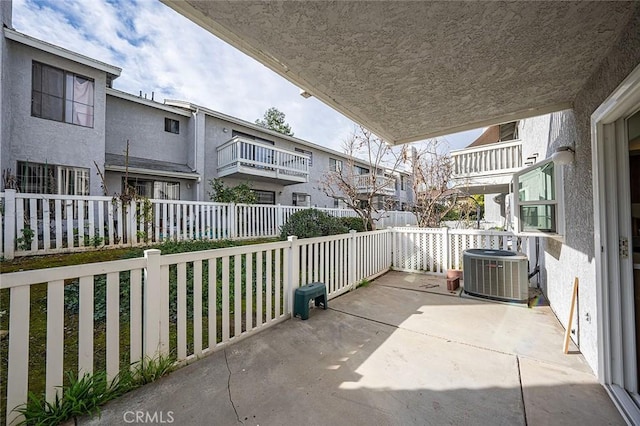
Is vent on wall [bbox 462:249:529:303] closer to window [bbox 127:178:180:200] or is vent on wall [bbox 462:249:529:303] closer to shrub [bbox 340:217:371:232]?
shrub [bbox 340:217:371:232]

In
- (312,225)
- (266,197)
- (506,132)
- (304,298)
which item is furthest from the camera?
(266,197)

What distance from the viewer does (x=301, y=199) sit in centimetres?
1402

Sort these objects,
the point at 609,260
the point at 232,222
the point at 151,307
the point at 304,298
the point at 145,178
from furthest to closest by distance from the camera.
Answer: the point at 145,178
the point at 232,222
the point at 304,298
the point at 151,307
the point at 609,260

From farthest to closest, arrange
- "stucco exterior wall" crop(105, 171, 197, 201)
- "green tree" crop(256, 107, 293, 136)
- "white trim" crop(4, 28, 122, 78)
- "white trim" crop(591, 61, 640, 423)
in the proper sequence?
"green tree" crop(256, 107, 293, 136) → "stucco exterior wall" crop(105, 171, 197, 201) → "white trim" crop(4, 28, 122, 78) → "white trim" crop(591, 61, 640, 423)

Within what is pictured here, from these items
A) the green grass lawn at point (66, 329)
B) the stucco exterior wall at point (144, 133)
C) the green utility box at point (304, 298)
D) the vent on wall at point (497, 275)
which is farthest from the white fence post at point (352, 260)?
the stucco exterior wall at point (144, 133)

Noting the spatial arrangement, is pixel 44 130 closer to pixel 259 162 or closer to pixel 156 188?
pixel 156 188

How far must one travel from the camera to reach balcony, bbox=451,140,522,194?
726 centimetres

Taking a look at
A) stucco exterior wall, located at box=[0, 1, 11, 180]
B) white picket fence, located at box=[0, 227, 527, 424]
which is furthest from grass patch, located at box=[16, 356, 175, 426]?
stucco exterior wall, located at box=[0, 1, 11, 180]

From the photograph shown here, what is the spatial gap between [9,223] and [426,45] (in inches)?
293

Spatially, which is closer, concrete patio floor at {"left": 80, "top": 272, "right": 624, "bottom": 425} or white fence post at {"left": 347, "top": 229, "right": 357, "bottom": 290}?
concrete patio floor at {"left": 80, "top": 272, "right": 624, "bottom": 425}

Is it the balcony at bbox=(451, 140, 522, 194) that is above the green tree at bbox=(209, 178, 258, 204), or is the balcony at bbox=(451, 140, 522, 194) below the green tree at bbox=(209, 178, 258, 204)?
above

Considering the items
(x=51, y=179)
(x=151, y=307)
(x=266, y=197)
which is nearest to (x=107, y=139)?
(x=51, y=179)

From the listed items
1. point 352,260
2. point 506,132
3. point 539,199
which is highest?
point 506,132

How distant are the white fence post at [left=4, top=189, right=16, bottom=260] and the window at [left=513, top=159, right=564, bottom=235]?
29.0ft
